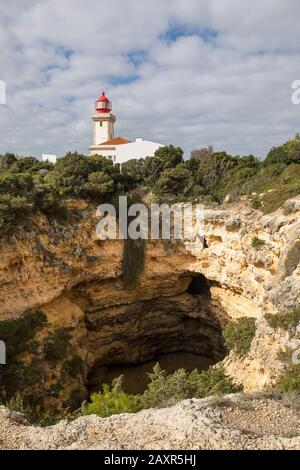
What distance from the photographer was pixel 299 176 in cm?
2055

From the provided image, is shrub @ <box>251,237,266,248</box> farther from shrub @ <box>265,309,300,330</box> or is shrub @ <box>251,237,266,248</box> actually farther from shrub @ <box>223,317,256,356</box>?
shrub @ <box>265,309,300,330</box>

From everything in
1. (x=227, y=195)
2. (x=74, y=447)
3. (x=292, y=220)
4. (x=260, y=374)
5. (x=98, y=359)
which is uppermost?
(x=227, y=195)

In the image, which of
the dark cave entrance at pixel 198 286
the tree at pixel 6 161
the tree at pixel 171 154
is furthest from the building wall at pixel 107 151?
the dark cave entrance at pixel 198 286

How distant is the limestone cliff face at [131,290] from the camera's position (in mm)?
16719

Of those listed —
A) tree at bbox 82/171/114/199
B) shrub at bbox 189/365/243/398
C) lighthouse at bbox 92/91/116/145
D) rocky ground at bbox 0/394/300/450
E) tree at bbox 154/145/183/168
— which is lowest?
shrub at bbox 189/365/243/398

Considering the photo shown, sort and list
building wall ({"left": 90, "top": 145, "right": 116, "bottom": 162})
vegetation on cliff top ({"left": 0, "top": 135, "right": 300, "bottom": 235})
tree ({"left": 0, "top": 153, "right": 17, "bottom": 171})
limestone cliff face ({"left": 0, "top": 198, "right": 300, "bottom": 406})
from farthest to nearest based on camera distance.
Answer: building wall ({"left": 90, "top": 145, "right": 116, "bottom": 162}) < tree ({"left": 0, "top": 153, "right": 17, "bottom": 171}) < vegetation on cliff top ({"left": 0, "top": 135, "right": 300, "bottom": 235}) < limestone cliff face ({"left": 0, "top": 198, "right": 300, "bottom": 406})

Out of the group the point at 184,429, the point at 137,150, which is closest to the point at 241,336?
the point at 184,429

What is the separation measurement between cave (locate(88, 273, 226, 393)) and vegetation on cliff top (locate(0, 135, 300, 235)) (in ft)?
18.5

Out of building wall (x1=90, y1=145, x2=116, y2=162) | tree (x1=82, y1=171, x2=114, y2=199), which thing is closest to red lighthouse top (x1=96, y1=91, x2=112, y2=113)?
building wall (x1=90, y1=145, x2=116, y2=162)

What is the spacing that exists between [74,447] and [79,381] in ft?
38.8

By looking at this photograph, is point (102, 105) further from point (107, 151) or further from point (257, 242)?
point (257, 242)

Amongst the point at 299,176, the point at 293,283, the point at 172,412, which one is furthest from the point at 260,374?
the point at 299,176

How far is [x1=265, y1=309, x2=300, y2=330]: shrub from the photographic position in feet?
40.9
